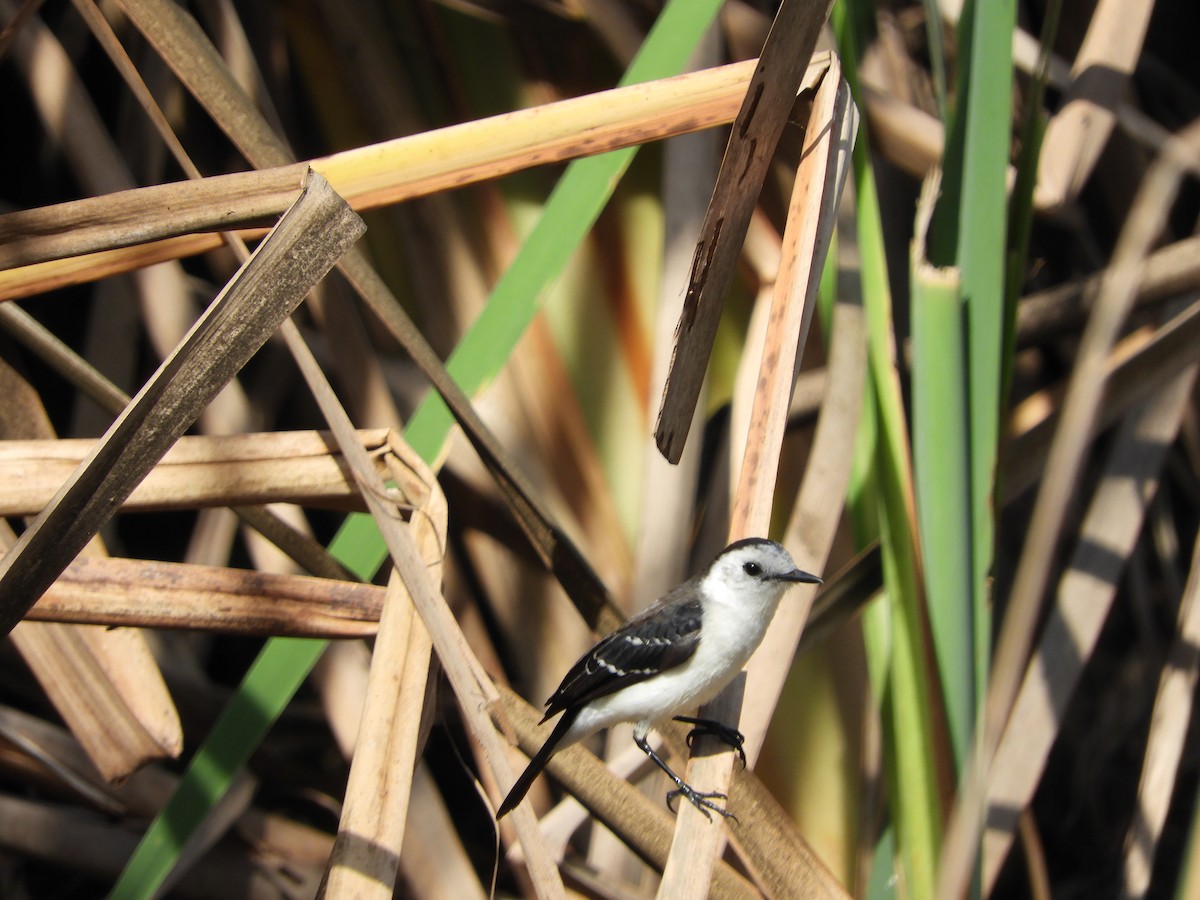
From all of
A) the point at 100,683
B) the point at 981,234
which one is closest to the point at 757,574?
the point at 981,234

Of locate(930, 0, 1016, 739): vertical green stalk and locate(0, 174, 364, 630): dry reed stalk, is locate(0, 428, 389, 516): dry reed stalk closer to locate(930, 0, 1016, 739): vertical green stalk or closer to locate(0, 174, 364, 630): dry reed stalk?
locate(0, 174, 364, 630): dry reed stalk

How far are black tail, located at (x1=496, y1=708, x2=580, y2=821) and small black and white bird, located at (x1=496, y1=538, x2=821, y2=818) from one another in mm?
11

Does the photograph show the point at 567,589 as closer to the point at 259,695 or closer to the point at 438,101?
Result: the point at 259,695

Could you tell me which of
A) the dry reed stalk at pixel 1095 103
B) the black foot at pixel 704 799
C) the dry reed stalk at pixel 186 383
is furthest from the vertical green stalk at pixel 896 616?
the dry reed stalk at pixel 186 383

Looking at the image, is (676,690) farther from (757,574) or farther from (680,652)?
(757,574)

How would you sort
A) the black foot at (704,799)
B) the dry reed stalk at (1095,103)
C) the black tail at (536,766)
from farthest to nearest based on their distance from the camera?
1. the dry reed stalk at (1095,103)
2. the black foot at (704,799)
3. the black tail at (536,766)

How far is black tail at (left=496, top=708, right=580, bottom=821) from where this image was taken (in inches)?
51.9

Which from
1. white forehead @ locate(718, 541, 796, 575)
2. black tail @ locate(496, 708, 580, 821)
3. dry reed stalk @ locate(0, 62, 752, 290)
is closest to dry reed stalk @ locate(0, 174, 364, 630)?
dry reed stalk @ locate(0, 62, 752, 290)

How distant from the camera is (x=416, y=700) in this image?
4.88ft

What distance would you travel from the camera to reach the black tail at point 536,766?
4.32 ft

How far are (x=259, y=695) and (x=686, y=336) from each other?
963mm

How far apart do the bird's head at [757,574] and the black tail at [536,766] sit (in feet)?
1.17

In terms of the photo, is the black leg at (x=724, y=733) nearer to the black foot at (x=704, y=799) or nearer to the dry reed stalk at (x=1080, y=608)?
the black foot at (x=704, y=799)

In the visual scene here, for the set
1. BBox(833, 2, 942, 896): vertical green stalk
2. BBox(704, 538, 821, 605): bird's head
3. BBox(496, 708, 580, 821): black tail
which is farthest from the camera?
BBox(704, 538, 821, 605): bird's head
